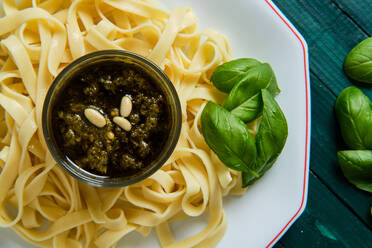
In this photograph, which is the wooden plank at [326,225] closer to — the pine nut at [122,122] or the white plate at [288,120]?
the white plate at [288,120]

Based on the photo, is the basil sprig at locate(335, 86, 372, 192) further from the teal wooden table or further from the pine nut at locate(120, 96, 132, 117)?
the pine nut at locate(120, 96, 132, 117)

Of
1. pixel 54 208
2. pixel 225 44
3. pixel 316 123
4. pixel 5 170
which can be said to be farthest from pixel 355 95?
pixel 5 170

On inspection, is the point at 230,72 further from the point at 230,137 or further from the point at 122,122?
the point at 122,122

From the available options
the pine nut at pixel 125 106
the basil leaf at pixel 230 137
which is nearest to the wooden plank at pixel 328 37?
the basil leaf at pixel 230 137

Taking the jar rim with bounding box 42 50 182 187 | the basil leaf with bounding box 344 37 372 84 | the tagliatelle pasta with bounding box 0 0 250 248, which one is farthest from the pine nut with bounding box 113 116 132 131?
the basil leaf with bounding box 344 37 372 84

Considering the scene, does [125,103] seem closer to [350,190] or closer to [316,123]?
[316,123]

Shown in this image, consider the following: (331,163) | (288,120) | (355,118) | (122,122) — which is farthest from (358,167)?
(122,122)

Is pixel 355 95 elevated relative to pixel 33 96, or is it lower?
elevated
